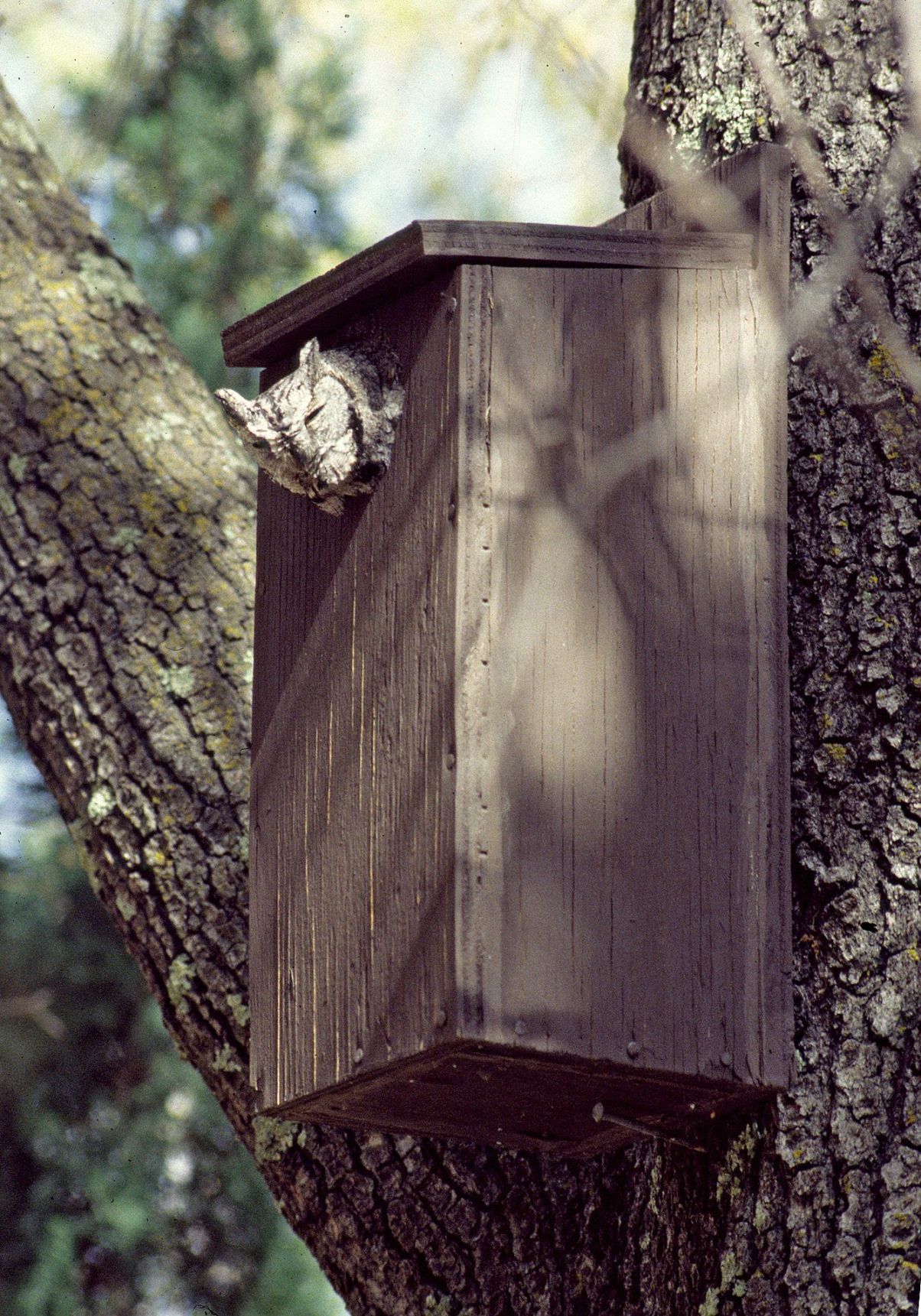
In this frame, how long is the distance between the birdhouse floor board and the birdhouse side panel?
0.14ft

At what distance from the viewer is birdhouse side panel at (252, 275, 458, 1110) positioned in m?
1.90

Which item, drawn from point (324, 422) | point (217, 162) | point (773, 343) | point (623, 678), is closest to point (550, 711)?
point (623, 678)

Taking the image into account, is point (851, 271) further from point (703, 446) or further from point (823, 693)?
point (823, 693)

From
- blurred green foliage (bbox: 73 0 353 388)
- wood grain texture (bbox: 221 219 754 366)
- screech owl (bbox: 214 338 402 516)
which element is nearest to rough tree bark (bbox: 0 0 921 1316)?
wood grain texture (bbox: 221 219 754 366)

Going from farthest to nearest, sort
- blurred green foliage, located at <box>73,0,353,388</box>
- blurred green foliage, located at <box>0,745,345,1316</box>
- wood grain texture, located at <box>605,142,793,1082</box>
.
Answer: blurred green foliage, located at <box>73,0,353,388</box>
blurred green foliage, located at <box>0,745,345,1316</box>
wood grain texture, located at <box>605,142,793,1082</box>

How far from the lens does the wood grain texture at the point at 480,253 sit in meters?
2.03

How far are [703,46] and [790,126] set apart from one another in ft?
0.71

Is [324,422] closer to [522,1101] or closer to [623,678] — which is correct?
[623,678]

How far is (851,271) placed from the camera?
214 centimetres

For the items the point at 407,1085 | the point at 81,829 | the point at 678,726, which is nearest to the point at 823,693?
the point at 678,726

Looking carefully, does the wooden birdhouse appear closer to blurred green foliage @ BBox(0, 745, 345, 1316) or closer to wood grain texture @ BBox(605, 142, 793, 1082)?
wood grain texture @ BBox(605, 142, 793, 1082)

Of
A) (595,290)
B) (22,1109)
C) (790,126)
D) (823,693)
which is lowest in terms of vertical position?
(22,1109)

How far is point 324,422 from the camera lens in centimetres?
207

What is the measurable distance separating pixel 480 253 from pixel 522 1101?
3.15 feet
